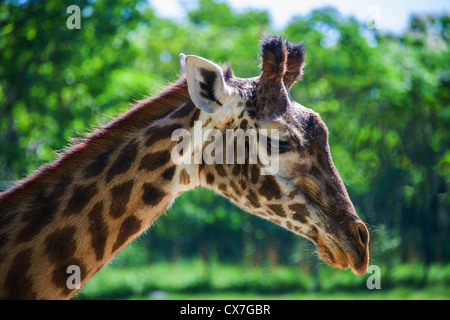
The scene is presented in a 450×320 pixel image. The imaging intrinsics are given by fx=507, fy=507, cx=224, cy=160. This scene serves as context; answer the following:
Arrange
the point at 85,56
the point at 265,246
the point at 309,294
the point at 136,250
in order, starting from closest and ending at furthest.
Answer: the point at 85,56, the point at 309,294, the point at 265,246, the point at 136,250

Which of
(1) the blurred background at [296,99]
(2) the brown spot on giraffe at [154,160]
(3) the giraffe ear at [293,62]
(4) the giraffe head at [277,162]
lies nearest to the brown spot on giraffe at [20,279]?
(2) the brown spot on giraffe at [154,160]

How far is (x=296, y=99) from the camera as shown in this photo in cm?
1772

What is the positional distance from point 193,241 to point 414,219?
386 inches

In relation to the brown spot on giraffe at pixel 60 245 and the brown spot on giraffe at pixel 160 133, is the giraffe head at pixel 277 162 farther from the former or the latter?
the brown spot on giraffe at pixel 60 245

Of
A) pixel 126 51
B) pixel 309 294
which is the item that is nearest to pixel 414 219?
pixel 309 294

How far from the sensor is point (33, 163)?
12.2m

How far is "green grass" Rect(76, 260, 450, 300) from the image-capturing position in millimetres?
16484

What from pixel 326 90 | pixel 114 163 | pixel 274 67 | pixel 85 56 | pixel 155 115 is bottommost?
pixel 114 163

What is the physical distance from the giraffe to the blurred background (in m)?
9.07

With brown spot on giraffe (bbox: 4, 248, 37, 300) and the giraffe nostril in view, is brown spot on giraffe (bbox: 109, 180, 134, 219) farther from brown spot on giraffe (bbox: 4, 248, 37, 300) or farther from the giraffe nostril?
the giraffe nostril

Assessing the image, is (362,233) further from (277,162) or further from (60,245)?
(60,245)

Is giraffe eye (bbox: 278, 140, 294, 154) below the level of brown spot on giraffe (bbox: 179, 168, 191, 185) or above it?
above

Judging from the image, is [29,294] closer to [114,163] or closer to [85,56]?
[114,163]

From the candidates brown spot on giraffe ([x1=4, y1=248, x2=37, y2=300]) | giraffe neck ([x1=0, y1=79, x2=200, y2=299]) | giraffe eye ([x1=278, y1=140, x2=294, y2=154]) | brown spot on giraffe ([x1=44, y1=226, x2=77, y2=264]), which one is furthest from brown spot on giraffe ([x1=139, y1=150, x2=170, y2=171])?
brown spot on giraffe ([x1=4, y1=248, x2=37, y2=300])
